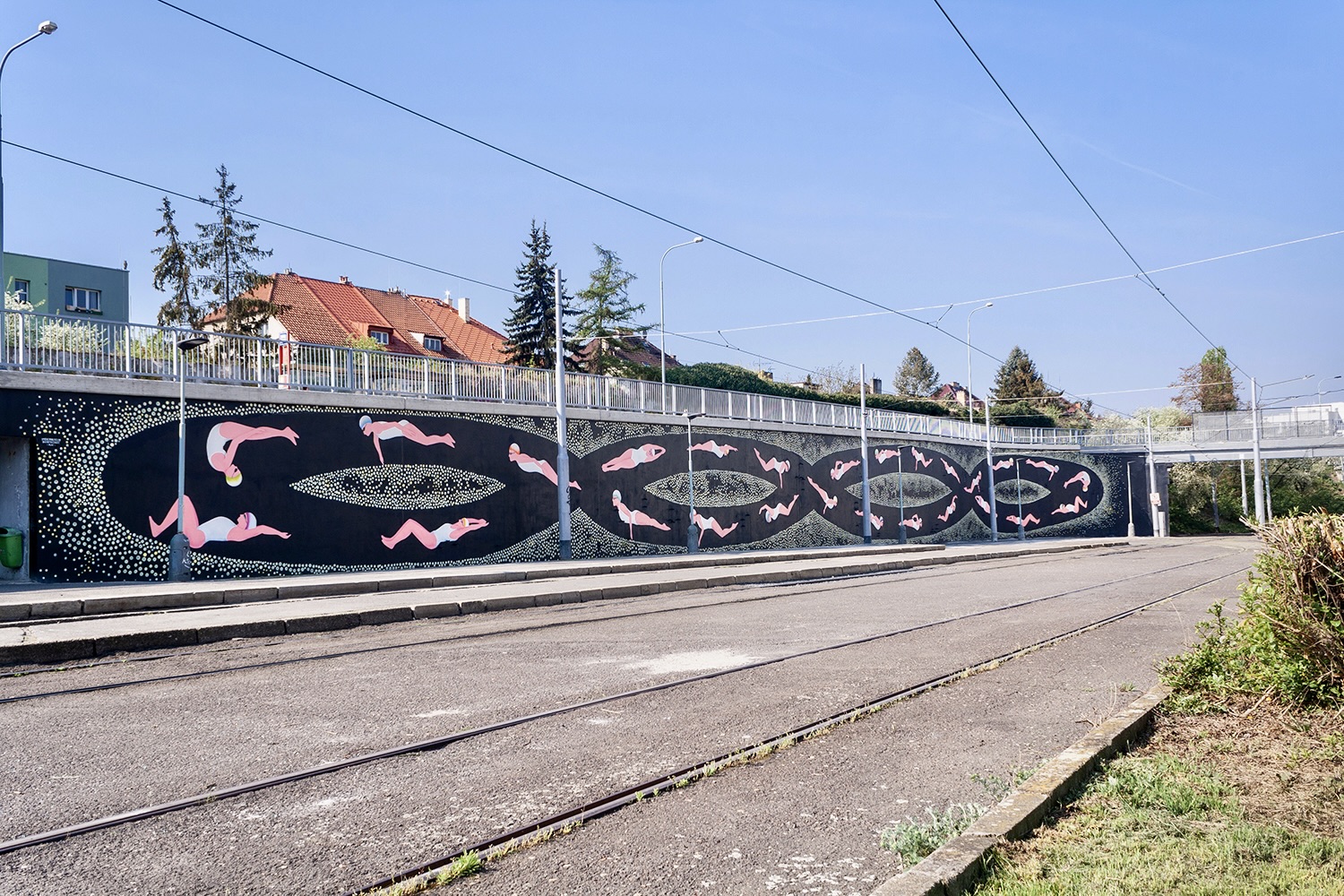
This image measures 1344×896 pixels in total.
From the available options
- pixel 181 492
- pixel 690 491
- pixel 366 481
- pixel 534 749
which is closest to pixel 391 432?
pixel 366 481

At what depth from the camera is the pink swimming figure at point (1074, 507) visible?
194ft

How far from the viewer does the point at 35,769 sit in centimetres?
575

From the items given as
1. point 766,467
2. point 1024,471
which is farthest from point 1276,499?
point 766,467

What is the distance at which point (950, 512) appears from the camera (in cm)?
5072

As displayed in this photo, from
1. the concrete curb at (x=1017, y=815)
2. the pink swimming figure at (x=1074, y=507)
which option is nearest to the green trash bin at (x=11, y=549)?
the concrete curb at (x=1017, y=815)

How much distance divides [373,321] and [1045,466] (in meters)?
40.3

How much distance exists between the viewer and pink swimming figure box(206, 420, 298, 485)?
20.7 metres

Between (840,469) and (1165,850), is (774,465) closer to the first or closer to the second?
(840,469)

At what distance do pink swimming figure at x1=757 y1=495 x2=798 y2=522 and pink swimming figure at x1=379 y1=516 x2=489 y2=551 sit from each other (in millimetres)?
13397

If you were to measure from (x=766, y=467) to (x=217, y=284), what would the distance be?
99.4 ft

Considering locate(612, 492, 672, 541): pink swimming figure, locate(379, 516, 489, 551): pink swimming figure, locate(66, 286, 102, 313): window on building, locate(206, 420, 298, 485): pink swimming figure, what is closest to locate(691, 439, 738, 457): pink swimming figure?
locate(612, 492, 672, 541): pink swimming figure

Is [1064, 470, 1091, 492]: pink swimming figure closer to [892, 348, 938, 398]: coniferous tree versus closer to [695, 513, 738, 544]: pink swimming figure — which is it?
[695, 513, 738, 544]: pink swimming figure

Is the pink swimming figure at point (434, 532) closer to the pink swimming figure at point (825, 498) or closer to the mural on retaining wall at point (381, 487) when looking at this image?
the mural on retaining wall at point (381, 487)

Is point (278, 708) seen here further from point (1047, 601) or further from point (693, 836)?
point (1047, 601)
